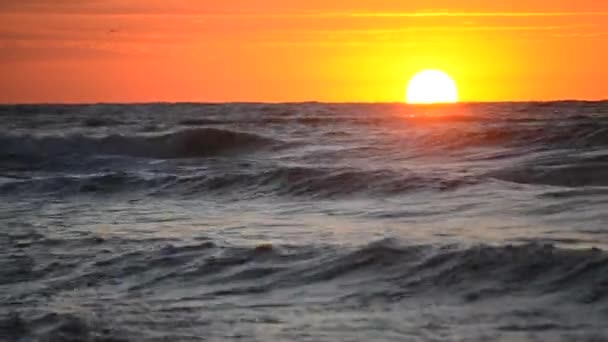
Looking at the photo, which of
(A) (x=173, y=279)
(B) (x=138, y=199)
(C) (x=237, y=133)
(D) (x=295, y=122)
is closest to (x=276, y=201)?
(B) (x=138, y=199)

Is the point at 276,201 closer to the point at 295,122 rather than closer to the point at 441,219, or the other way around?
the point at 441,219

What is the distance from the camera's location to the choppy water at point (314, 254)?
4934 mm

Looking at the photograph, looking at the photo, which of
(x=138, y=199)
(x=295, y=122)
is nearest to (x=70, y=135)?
(x=295, y=122)

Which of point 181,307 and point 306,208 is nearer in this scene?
point 181,307

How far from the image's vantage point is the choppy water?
4.93 meters

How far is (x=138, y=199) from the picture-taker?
11.7 metres

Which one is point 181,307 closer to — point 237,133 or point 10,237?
A: point 10,237

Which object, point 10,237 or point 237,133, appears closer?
point 10,237

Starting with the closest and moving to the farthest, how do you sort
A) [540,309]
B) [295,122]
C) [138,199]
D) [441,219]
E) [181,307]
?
[540,309]
[181,307]
[441,219]
[138,199]
[295,122]

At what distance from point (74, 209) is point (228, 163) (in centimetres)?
563

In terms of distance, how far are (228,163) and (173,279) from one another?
998 centimetres

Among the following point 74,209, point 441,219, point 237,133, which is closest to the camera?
point 441,219

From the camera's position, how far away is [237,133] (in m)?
26.3

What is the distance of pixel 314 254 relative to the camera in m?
6.73
